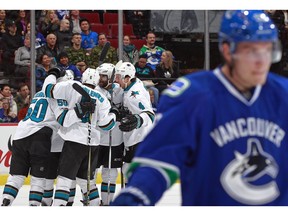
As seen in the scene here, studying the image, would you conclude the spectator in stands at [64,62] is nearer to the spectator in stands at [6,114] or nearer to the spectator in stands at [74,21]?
the spectator in stands at [74,21]

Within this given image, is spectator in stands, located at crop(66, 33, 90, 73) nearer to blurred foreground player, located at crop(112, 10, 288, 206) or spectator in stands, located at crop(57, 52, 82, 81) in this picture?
spectator in stands, located at crop(57, 52, 82, 81)

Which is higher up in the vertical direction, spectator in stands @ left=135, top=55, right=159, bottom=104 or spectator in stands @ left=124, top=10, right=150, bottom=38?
spectator in stands @ left=124, top=10, right=150, bottom=38

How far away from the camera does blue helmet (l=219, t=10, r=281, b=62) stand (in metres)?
2.02

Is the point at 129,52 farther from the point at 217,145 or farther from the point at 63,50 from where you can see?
the point at 217,145

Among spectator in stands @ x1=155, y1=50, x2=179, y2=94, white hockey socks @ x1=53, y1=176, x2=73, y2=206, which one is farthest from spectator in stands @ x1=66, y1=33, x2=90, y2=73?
white hockey socks @ x1=53, y1=176, x2=73, y2=206

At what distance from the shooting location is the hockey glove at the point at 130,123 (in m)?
6.34

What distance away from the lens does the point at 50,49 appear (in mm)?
8898

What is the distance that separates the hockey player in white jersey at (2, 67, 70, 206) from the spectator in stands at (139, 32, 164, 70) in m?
3.12

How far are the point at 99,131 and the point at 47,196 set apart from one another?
1.83ft

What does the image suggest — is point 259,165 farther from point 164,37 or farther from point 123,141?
point 164,37

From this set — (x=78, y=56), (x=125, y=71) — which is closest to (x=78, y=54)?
(x=78, y=56)

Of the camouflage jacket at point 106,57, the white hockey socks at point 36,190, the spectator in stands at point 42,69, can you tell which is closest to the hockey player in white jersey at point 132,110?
the white hockey socks at point 36,190

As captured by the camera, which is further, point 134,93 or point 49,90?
point 134,93

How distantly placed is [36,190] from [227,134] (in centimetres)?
399
